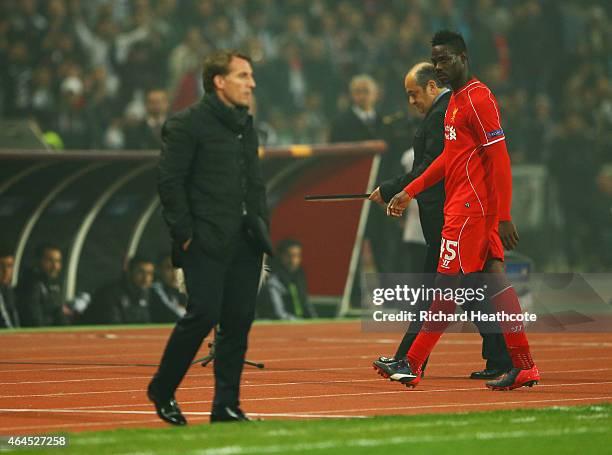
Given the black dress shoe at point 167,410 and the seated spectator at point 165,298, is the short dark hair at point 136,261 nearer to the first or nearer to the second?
the seated spectator at point 165,298

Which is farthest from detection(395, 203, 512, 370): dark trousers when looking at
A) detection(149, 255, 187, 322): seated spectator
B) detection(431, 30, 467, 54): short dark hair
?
detection(149, 255, 187, 322): seated spectator

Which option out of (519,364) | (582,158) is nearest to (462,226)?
(519,364)

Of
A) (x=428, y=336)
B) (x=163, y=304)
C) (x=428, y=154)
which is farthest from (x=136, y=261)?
(x=428, y=336)

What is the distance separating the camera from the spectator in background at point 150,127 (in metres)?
19.2

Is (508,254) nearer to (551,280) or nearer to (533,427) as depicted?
(551,280)

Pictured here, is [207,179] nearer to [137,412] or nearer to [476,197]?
[137,412]

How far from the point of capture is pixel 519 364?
418 inches

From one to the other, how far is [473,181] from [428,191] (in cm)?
103

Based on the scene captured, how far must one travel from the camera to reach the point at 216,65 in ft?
Answer: 28.7

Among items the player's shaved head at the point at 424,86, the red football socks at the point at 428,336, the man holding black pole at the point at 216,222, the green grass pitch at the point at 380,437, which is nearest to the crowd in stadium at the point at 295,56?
the player's shaved head at the point at 424,86

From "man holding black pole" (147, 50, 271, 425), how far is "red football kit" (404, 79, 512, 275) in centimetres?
217

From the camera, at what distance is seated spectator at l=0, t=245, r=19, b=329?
18.0 m

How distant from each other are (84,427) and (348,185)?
450 inches

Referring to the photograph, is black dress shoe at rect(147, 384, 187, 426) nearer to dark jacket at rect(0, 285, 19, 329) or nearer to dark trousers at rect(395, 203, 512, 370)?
dark trousers at rect(395, 203, 512, 370)
